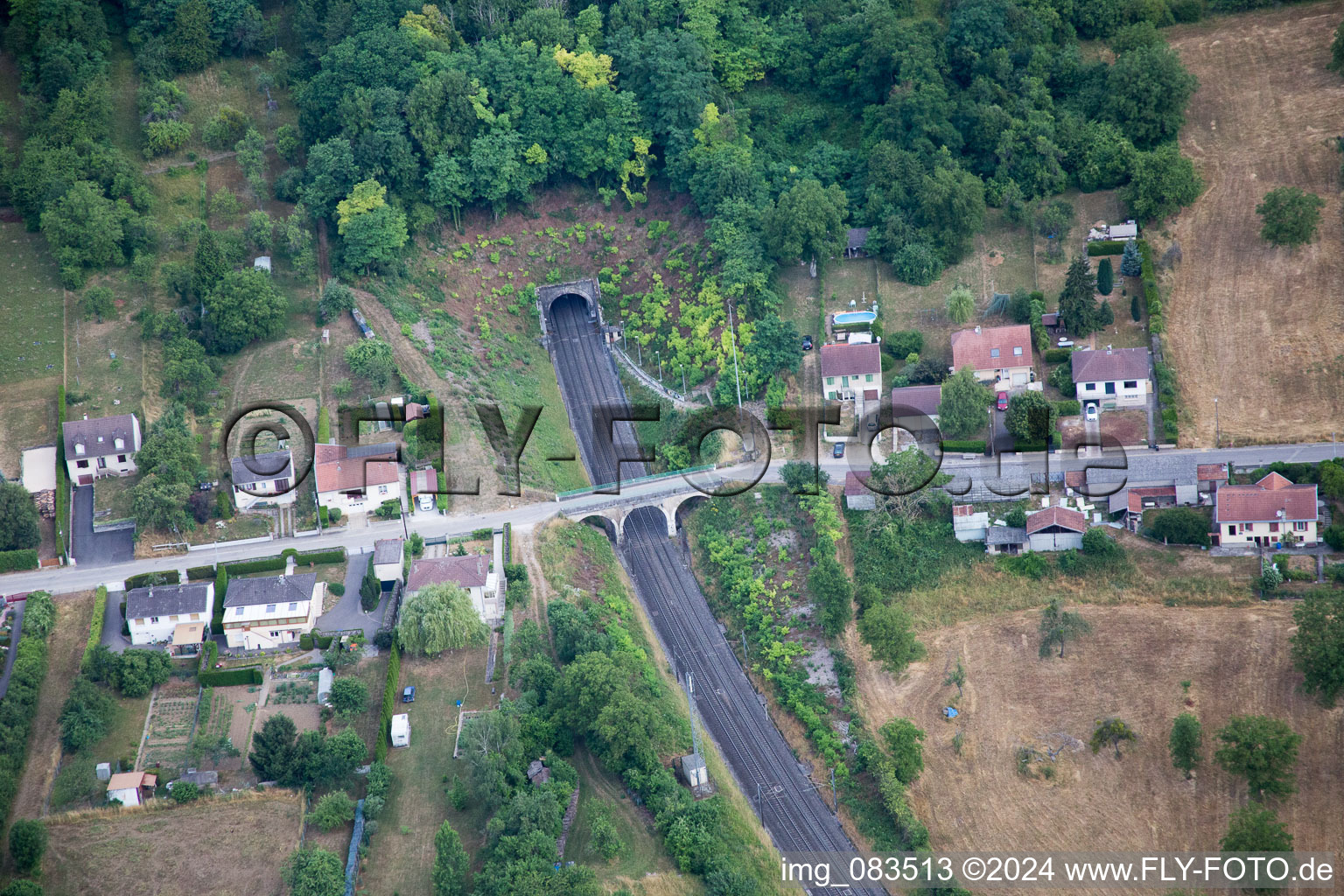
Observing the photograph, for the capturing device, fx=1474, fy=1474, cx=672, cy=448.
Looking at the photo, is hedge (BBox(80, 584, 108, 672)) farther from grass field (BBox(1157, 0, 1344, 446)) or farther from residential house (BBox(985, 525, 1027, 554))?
grass field (BBox(1157, 0, 1344, 446))

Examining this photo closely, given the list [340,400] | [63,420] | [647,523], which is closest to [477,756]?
[647,523]

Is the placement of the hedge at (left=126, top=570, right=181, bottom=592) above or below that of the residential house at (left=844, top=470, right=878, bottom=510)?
below

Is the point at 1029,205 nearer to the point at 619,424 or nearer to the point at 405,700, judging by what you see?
the point at 619,424

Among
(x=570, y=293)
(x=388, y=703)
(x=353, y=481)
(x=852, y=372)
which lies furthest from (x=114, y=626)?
(x=852, y=372)

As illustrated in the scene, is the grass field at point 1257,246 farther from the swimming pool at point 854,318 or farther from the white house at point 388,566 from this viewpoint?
the white house at point 388,566

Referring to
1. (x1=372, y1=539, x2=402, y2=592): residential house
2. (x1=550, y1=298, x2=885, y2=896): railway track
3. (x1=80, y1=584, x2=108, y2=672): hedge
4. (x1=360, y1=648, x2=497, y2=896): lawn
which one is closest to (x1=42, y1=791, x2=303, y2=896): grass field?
(x1=360, y1=648, x2=497, y2=896): lawn

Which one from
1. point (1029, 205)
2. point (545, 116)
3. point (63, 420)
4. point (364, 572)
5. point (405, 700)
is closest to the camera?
point (405, 700)

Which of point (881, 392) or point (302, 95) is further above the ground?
point (302, 95)
